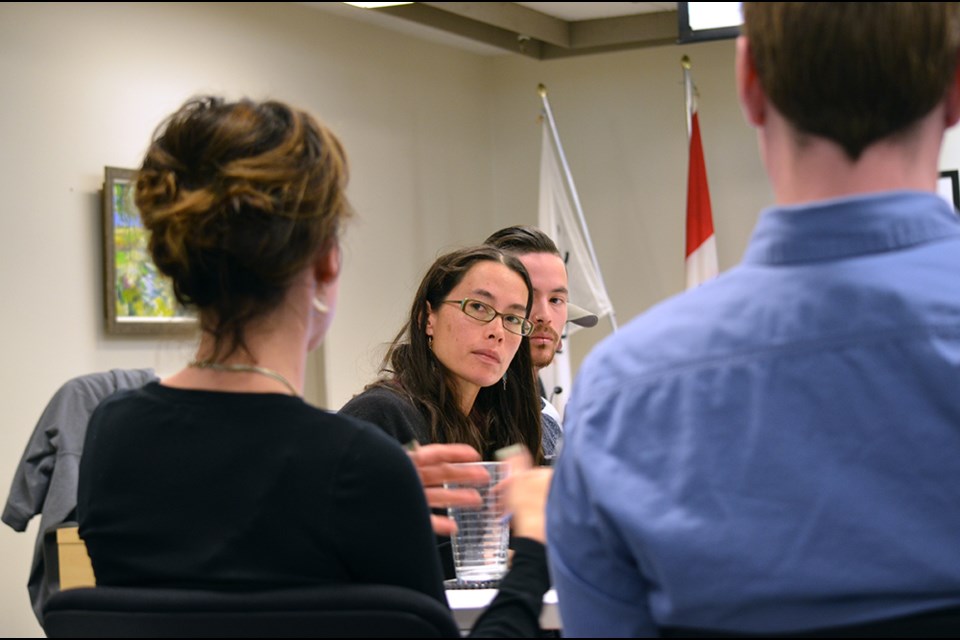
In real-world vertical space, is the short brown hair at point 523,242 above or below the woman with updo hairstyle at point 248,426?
above

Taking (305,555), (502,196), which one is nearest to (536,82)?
(502,196)

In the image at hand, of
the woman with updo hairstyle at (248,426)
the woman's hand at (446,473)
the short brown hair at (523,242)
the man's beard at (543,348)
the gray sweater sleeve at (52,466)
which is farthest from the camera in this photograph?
the gray sweater sleeve at (52,466)

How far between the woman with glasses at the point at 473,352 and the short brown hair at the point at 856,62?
1765mm

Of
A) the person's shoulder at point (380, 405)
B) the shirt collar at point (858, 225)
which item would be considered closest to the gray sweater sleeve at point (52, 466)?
the person's shoulder at point (380, 405)

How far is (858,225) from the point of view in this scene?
1028 millimetres

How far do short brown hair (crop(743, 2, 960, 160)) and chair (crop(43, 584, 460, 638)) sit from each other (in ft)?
1.94

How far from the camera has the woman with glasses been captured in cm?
280

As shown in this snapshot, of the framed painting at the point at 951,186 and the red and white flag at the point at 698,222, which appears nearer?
the framed painting at the point at 951,186

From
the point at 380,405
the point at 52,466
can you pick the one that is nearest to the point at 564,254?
the point at 52,466

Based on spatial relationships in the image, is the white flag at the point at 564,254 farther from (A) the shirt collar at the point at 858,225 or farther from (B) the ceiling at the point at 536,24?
(A) the shirt collar at the point at 858,225

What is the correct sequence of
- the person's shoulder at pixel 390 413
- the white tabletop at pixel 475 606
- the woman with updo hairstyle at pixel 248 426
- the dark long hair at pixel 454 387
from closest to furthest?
the woman with updo hairstyle at pixel 248 426, the white tabletop at pixel 475 606, the person's shoulder at pixel 390 413, the dark long hair at pixel 454 387

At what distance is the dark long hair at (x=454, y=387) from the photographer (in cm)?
278

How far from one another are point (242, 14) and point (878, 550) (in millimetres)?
5798

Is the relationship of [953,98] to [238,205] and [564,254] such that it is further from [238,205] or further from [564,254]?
[564,254]
